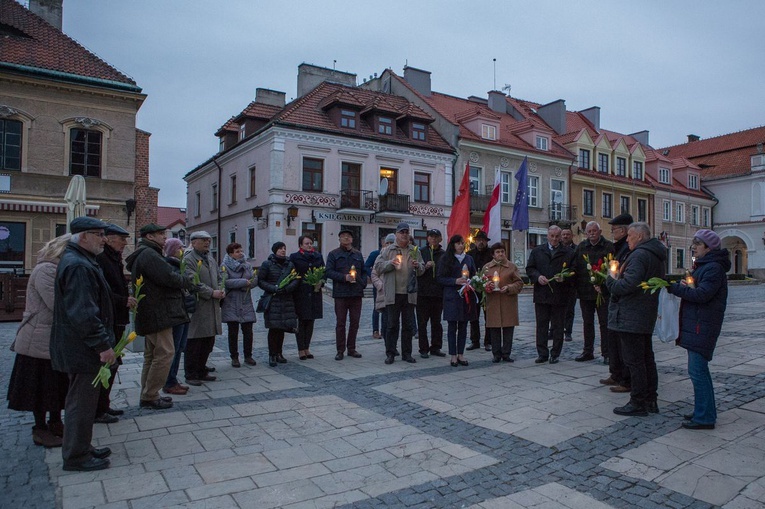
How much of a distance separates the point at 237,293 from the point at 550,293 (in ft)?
14.9

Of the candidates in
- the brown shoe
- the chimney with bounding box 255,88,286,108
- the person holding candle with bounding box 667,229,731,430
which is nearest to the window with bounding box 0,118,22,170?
the chimney with bounding box 255,88,286,108

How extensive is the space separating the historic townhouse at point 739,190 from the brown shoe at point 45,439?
165 ft

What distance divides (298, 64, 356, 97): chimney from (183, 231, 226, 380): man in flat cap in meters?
25.3

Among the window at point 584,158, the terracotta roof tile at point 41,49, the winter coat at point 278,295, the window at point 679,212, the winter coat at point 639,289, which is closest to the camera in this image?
the winter coat at point 639,289

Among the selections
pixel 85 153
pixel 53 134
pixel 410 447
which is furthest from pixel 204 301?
pixel 53 134

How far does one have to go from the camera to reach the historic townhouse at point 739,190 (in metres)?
43.6

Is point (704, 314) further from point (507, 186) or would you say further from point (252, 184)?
point (507, 186)

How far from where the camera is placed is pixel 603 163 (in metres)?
37.9

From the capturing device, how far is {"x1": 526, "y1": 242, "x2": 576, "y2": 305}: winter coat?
799 centimetres

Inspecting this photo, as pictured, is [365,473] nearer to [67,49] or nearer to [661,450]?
[661,450]

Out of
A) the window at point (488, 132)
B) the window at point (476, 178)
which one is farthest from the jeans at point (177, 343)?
the window at point (488, 132)

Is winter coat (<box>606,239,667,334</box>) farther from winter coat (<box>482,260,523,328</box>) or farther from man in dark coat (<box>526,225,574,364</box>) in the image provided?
winter coat (<box>482,260,523,328</box>)

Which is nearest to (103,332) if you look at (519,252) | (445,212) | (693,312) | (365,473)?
(365,473)

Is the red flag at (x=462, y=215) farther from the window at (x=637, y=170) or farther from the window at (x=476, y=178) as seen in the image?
the window at (x=637, y=170)
